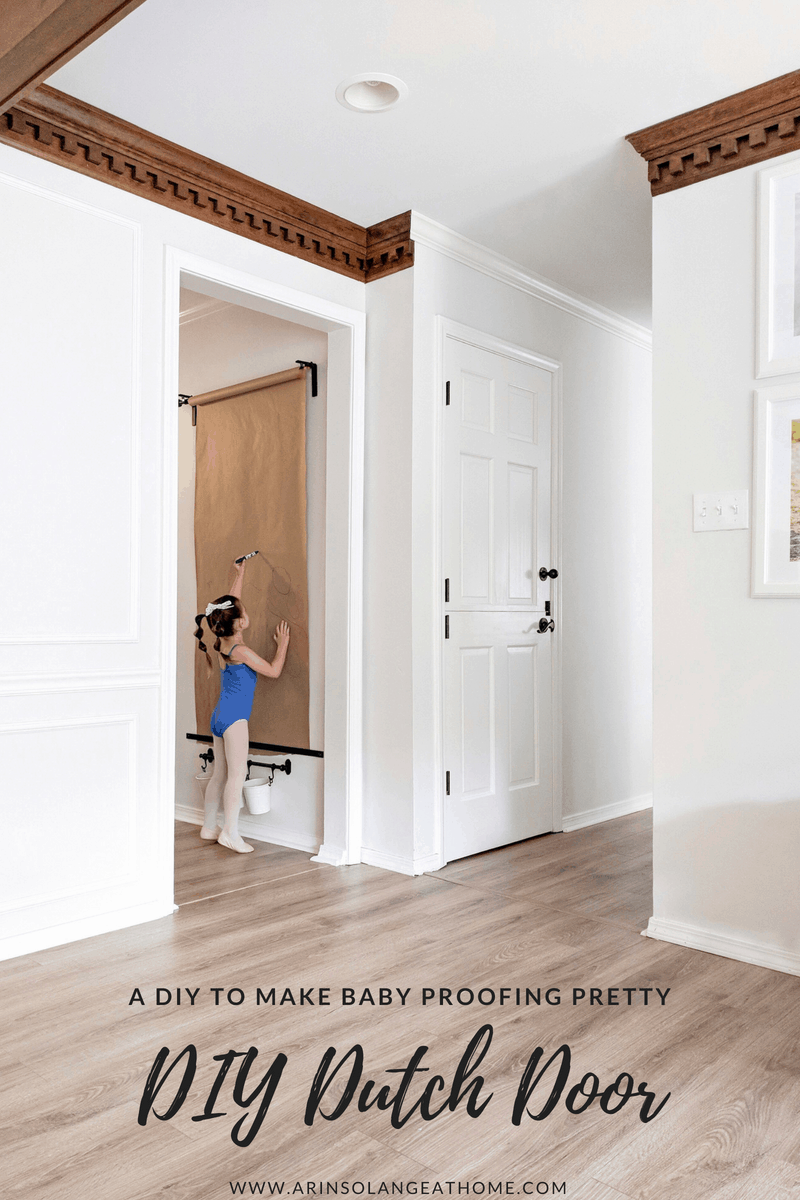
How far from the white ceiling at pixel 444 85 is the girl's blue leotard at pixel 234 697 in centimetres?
198

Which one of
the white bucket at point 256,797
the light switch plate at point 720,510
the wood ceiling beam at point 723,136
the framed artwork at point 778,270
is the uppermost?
the wood ceiling beam at point 723,136

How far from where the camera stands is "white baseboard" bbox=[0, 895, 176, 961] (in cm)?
270

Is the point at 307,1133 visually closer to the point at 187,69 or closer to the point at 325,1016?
the point at 325,1016

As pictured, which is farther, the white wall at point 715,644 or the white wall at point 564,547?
the white wall at point 564,547

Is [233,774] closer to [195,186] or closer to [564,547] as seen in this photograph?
[564,547]

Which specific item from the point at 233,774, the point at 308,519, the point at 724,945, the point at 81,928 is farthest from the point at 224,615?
the point at 724,945

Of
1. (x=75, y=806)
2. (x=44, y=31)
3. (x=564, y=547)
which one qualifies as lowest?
(x=75, y=806)

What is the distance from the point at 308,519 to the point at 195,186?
143cm

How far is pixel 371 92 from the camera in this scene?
2781mm

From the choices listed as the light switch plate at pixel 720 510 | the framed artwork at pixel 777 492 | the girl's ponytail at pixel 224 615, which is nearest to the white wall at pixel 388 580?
the girl's ponytail at pixel 224 615

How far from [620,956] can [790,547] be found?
1.34 metres

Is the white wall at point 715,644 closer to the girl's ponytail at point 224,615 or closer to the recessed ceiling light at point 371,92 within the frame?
the recessed ceiling light at point 371,92

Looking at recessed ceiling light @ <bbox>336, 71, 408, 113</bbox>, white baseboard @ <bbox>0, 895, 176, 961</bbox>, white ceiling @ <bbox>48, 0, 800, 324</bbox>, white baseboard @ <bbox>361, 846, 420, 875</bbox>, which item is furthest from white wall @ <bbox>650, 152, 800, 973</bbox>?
white baseboard @ <bbox>0, 895, 176, 961</bbox>

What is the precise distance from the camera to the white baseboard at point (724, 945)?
2646mm
